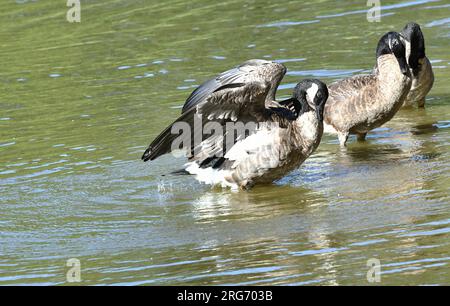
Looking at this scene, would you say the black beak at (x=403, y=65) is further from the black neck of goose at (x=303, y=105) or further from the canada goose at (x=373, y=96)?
the black neck of goose at (x=303, y=105)

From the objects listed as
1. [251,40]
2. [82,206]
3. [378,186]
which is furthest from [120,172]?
[251,40]

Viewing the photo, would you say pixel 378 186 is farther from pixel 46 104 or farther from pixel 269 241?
pixel 46 104

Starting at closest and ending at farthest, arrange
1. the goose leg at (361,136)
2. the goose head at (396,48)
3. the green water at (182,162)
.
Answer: the green water at (182,162) < the goose head at (396,48) < the goose leg at (361,136)

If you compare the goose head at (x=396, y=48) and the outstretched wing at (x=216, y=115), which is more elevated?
the goose head at (x=396, y=48)

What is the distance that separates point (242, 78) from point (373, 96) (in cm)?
250

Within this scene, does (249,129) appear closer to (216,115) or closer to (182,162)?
(216,115)

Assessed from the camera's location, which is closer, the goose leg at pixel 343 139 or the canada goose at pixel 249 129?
the canada goose at pixel 249 129

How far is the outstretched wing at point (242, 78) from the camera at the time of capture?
371 inches

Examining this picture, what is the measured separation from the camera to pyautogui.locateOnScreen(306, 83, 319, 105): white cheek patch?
10211mm

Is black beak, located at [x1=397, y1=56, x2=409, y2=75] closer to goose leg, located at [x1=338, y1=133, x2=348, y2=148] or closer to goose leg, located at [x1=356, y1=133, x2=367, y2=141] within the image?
goose leg, located at [x1=356, y1=133, x2=367, y2=141]

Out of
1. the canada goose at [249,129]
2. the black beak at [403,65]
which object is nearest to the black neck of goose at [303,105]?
the canada goose at [249,129]

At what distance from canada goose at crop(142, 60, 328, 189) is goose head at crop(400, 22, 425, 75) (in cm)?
260
